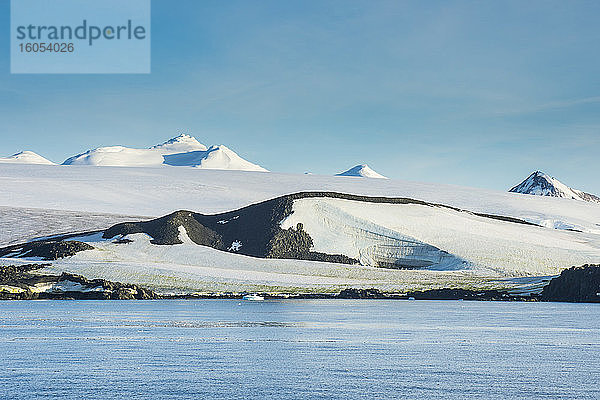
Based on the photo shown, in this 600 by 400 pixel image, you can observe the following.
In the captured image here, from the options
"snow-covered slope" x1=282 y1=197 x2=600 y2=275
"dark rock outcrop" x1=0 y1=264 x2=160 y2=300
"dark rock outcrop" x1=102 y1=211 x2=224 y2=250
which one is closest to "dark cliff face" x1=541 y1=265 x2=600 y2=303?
"snow-covered slope" x1=282 y1=197 x2=600 y2=275

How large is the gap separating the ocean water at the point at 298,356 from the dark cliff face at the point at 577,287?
2676 centimetres

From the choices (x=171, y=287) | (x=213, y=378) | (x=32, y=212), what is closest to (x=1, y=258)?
(x=171, y=287)

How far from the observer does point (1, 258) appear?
89.0m

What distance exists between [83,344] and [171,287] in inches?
1859

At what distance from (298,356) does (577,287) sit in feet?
180

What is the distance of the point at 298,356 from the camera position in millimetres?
30328

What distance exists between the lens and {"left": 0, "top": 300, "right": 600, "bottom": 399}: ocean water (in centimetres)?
2298

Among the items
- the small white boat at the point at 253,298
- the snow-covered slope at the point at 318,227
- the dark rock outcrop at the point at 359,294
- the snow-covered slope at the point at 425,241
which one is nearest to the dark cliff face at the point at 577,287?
the snow-covered slope at the point at 318,227

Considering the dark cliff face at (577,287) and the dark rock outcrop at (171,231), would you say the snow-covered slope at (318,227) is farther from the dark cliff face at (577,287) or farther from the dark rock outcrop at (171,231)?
the dark cliff face at (577,287)

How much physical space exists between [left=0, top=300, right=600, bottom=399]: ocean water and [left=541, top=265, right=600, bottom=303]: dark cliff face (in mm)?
26761

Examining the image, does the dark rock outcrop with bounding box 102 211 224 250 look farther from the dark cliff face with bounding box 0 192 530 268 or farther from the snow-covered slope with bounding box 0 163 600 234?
the snow-covered slope with bounding box 0 163 600 234

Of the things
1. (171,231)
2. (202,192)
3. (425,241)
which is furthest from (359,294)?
(202,192)

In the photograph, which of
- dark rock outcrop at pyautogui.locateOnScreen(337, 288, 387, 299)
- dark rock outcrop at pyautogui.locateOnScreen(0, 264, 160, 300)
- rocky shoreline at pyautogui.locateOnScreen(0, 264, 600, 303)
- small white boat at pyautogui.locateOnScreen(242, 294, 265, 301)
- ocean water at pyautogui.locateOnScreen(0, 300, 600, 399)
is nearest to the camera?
ocean water at pyautogui.locateOnScreen(0, 300, 600, 399)

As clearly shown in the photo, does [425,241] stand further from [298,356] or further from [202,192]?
[298,356]
